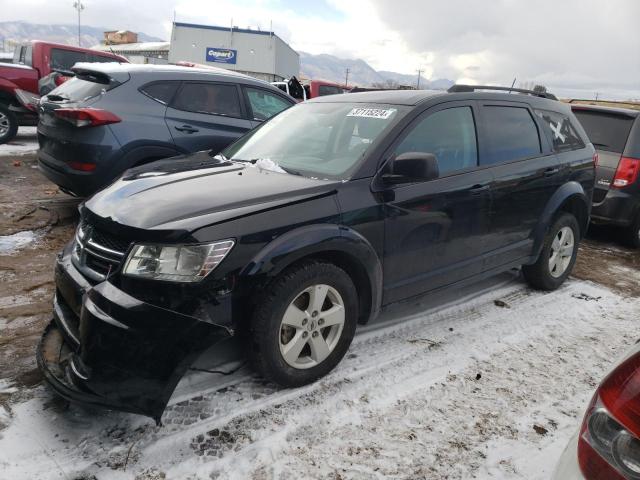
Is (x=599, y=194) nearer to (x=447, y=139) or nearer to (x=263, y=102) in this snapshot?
(x=447, y=139)

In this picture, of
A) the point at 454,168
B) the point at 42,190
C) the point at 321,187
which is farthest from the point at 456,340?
the point at 42,190

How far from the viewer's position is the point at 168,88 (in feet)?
18.3

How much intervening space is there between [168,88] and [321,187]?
345cm

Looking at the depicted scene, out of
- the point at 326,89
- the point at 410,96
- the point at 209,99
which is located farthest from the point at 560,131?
the point at 326,89

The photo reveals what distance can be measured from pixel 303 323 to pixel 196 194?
0.92 meters

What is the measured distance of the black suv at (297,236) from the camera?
2.32 metres

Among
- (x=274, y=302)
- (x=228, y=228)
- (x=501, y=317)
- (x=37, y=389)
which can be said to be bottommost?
(x=37, y=389)

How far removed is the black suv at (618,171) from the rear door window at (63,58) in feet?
32.9

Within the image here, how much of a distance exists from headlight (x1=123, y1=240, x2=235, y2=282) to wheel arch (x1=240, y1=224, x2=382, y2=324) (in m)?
0.19

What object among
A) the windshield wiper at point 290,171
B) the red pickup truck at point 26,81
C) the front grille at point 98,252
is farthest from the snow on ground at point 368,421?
the red pickup truck at point 26,81

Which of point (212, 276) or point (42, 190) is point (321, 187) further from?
point (42, 190)

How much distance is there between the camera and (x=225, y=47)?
37250mm

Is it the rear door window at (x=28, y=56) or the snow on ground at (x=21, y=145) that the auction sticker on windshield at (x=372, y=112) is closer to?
the snow on ground at (x=21, y=145)

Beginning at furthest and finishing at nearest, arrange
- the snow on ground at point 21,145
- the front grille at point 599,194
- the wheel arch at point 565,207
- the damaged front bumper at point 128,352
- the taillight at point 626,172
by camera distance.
→ the snow on ground at point 21,145 < the front grille at point 599,194 < the taillight at point 626,172 < the wheel arch at point 565,207 < the damaged front bumper at point 128,352
